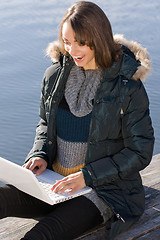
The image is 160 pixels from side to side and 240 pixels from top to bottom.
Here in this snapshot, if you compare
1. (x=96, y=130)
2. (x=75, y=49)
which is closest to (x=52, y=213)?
(x=96, y=130)

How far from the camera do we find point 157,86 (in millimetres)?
5891

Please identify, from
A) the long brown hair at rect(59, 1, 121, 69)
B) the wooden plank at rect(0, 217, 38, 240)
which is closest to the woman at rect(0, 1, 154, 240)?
the long brown hair at rect(59, 1, 121, 69)

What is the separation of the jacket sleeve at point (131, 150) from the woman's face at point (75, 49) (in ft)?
0.87

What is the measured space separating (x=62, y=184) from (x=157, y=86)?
148 inches

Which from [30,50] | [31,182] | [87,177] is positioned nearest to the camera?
[31,182]

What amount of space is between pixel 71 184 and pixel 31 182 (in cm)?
23

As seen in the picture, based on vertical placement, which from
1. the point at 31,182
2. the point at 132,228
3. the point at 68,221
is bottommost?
the point at 132,228

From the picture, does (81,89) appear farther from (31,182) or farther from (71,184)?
(31,182)

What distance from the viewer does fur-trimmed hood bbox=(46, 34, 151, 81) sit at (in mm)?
2400

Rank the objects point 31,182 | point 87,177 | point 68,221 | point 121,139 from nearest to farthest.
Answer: point 31,182 → point 68,221 → point 87,177 → point 121,139

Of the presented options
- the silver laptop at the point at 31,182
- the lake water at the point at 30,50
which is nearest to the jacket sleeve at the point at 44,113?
the silver laptop at the point at 31,182

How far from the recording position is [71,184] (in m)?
2.32

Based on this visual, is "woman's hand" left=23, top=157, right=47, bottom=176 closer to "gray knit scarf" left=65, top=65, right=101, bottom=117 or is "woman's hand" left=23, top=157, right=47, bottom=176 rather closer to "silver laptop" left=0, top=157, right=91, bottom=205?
"silver laptop" left=0, top=157, right=91, bottom=205

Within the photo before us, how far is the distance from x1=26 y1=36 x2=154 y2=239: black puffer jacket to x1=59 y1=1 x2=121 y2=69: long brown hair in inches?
3.4
